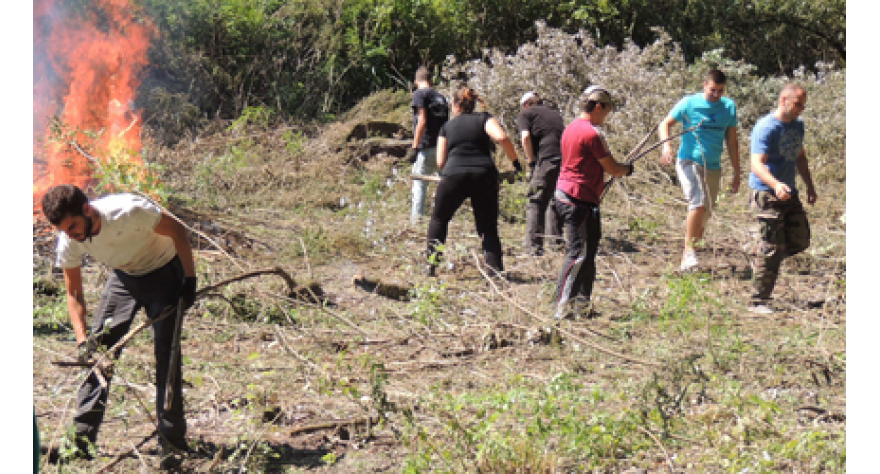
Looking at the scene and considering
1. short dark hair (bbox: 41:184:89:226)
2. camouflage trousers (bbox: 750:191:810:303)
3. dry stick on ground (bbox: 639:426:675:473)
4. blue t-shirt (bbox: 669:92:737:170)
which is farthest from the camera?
blue t-shirt (bbox: 669:92:737:170)

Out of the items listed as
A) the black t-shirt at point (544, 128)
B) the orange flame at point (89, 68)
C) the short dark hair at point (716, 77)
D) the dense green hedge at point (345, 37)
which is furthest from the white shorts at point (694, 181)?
the dense green hedge at point (345, 37)

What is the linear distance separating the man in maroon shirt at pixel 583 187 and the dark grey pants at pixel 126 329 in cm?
288

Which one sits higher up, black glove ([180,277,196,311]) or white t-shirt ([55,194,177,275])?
white t-shirt ([55,194,177,275])

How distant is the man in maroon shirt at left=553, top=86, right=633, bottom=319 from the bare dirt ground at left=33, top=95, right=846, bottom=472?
11.2 inches

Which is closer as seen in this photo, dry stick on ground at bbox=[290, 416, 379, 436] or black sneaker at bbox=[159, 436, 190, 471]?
black sneaker at bbox=[159, 436, 190, 471]

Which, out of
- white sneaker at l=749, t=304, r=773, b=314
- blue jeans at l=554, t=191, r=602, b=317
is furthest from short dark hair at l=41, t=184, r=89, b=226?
white sneaker at l=749, t=304, r=773, b=314

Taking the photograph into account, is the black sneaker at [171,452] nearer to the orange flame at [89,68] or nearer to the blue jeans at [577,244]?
the blue jeans at [577,244]

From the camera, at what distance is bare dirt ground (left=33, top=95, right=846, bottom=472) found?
4371 mm

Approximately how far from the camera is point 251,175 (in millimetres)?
11789

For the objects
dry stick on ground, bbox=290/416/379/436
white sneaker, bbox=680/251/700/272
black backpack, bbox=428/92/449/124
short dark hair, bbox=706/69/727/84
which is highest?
short dark hair, bbox=706/69/727/84

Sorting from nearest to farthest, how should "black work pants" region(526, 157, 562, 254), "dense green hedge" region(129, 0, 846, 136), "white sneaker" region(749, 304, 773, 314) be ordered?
1. "white sneaker" region(749, 304, 773, 314)
2. "black work pants" region(526, 157, 562, 254)
3. "dense green hedge" region(129, 0, 846, 136)

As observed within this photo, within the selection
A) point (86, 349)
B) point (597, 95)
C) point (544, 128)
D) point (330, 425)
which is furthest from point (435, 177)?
point (86, 349)

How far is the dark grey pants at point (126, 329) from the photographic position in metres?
4.54

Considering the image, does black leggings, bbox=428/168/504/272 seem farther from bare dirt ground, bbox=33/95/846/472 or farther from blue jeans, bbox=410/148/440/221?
blue jeans, bbox=410/148/440/221
